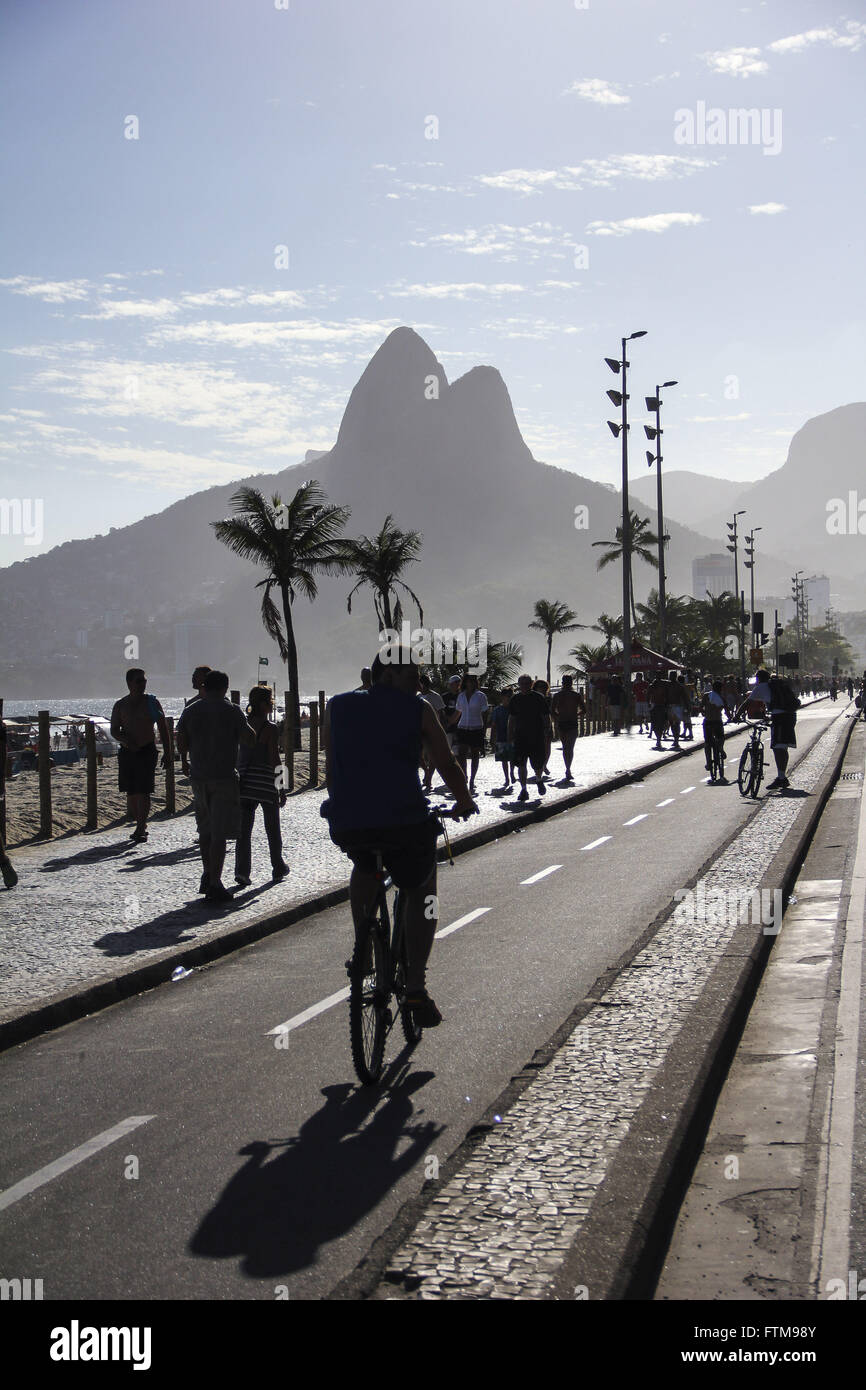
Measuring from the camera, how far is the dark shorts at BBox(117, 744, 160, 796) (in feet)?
49.3

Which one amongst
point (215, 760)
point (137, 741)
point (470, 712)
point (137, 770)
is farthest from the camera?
point (470, 712)

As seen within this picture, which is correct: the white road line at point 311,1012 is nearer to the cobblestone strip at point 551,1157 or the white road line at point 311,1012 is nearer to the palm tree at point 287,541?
the cobblestone strip at point 551,1157

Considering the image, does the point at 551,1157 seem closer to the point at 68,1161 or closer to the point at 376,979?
the point at 376,979

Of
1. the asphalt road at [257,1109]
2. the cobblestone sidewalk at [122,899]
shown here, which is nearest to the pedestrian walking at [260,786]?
the cobblestone sidewalk at [122,899]

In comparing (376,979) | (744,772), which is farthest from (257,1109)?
(744,772)

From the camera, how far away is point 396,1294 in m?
3.46

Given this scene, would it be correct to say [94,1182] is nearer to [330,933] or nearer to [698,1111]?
[698,1111]

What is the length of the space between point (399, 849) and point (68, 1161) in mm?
1794

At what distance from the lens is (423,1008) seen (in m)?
6.00

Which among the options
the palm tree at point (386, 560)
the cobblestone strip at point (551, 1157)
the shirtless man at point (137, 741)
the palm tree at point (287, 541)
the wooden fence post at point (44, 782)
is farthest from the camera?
the palm tree at point (386, 560)

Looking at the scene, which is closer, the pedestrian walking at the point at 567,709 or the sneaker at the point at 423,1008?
the sneaker at the point at 423,1008

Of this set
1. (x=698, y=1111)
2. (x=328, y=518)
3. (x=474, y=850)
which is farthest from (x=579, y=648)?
(x=698, y=1111)

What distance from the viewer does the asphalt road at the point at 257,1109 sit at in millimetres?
4016

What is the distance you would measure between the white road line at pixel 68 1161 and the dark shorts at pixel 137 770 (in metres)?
9.89
